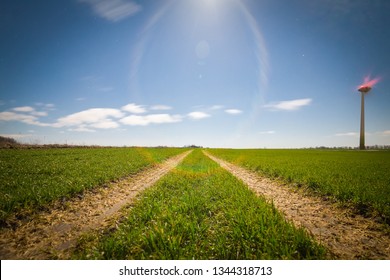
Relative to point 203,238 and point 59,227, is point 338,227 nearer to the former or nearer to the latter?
point 203,238

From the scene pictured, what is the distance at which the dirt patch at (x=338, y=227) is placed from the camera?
441 cm

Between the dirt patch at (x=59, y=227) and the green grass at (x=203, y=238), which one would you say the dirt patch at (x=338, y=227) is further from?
the dirt patch at (x=59, y=227)

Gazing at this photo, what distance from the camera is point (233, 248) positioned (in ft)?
13.8

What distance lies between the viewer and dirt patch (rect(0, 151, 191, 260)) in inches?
173

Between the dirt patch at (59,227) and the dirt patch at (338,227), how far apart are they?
5.65 metres

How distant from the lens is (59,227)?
18.6 feet

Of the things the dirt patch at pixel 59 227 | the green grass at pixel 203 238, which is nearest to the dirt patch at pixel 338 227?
the green grass at pixel 203 238

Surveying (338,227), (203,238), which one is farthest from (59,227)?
(338,227)

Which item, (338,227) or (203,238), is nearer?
(203,238)

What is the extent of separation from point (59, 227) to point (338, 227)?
26.3 ft

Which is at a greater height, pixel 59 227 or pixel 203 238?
pixel 203 238

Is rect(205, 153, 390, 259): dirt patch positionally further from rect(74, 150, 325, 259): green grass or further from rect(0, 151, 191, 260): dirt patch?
rect(0, 151, 191, 260): dirt patch
